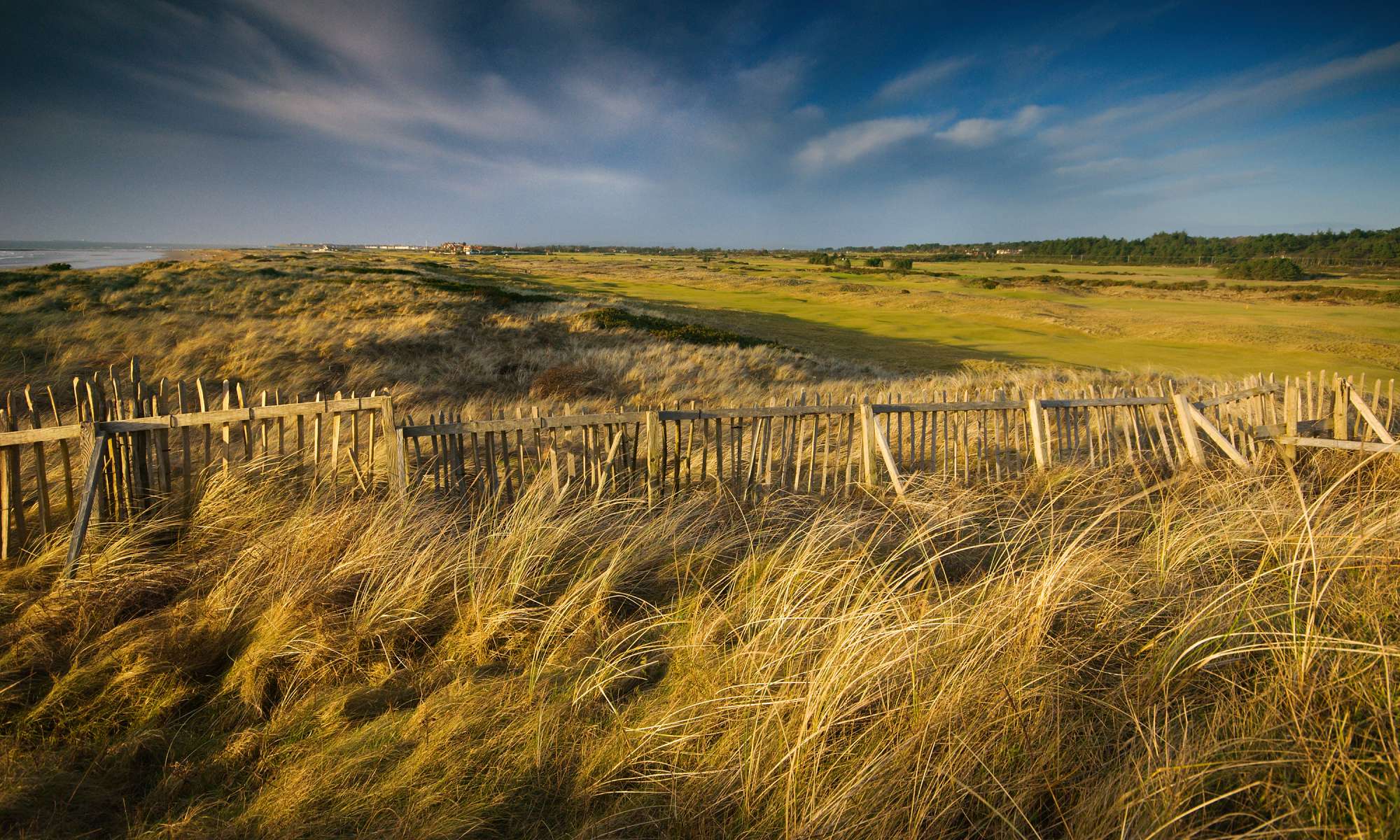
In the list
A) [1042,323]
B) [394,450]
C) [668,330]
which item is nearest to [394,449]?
[394,450]

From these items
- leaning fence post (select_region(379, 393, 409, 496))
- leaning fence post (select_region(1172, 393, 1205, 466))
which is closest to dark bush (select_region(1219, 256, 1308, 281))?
leaning fence post (select_region(1172, 393, 1205, 466))

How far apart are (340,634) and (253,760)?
2.47 ft

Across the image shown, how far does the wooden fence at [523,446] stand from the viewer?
4.56m

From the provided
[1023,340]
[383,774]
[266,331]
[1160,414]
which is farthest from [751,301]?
[383,774]

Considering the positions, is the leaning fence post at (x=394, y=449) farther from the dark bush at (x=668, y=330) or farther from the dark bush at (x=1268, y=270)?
the dark bush at (x=1268, y=270)

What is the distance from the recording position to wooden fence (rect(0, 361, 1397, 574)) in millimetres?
4559

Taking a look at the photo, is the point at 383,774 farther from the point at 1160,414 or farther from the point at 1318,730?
the point at 1160,414

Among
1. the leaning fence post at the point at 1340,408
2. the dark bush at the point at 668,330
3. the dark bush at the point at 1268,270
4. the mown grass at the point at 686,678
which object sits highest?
the dark bush at the point at 1268,270

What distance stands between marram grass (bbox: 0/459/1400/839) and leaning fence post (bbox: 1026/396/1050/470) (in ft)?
10.2

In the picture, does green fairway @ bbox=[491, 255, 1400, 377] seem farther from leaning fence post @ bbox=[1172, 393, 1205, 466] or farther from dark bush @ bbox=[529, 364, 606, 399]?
leaning fence post @ bbox=[1172, 393, 1205, 466]

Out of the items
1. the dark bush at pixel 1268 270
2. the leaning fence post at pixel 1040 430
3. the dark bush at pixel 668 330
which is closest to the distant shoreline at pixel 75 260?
the dark bush at pixel 668 330

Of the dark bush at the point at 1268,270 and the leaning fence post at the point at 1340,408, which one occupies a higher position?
the dark bush at the point at 1268,270

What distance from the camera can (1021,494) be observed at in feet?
21.2

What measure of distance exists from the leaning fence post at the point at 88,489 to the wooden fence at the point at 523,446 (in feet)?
0.05
